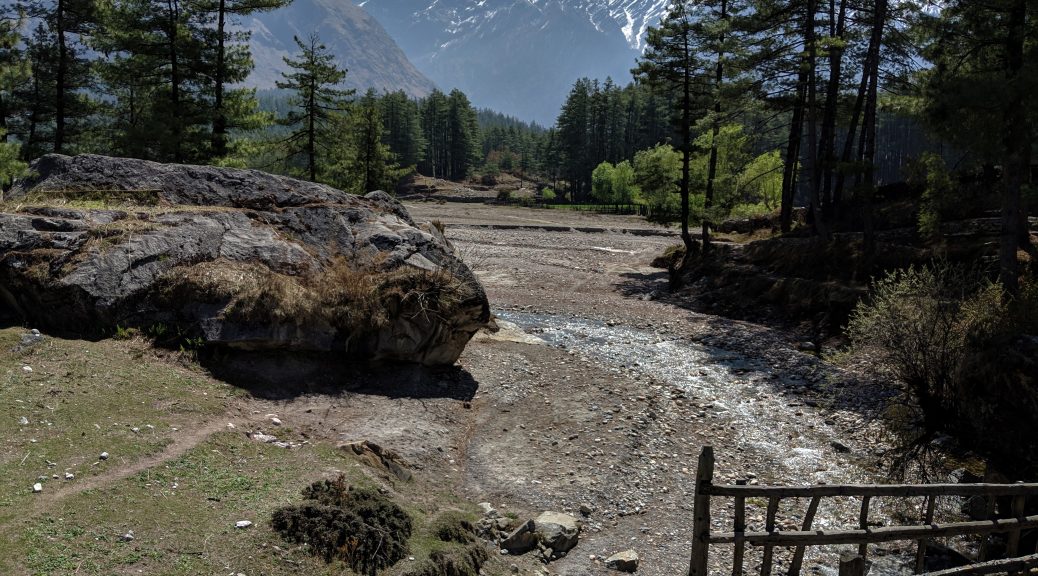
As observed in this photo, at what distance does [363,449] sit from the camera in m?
10.6

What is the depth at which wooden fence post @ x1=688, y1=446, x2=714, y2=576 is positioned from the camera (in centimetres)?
671

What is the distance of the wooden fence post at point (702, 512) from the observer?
6.71 meters

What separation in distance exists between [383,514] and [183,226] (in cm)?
976

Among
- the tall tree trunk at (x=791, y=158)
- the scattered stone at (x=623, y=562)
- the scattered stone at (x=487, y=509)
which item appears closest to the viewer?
the scattered stone at (x=623, y=562)

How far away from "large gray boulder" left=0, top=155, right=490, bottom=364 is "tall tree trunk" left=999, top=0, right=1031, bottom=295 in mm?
12862

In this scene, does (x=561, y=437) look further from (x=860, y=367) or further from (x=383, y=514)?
(x=860, y=367)

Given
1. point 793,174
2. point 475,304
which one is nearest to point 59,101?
point 475,304

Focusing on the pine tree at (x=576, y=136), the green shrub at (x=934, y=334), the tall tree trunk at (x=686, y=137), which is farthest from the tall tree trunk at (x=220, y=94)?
the pine tree at (x=576, y=136)

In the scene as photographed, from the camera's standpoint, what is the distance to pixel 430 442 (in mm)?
12188

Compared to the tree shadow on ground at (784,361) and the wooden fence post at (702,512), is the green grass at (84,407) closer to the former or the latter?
the wooden fence post at (702,512)

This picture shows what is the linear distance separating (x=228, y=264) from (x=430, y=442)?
20.6 ft

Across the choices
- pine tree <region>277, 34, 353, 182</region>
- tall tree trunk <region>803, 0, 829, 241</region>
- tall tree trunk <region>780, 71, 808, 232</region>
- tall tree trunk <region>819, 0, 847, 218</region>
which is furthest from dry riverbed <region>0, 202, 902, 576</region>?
pine tree <region>277, 34, 353, 182</region>

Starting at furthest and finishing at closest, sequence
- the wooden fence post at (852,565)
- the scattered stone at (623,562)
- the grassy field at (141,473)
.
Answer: the scattered stone at (623,562) → the grassy field at (141,473) → the wooden fence post at (852,565)

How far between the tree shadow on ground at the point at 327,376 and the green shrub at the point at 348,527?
5001 mm
